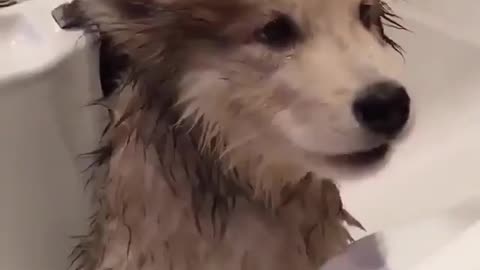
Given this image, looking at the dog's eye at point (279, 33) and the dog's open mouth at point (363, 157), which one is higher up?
the dog's eye at point (279, 33)

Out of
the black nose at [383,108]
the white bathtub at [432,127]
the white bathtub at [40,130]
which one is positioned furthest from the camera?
the white bathtub at [432,127]

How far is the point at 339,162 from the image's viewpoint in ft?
2.44

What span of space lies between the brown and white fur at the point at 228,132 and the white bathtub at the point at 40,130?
30 millimetres

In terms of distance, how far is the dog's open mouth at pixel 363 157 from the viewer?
28.9 inches

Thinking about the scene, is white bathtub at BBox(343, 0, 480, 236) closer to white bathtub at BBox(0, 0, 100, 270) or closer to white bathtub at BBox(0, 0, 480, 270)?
white bathtub at BBox(0, 0, 480, 270)

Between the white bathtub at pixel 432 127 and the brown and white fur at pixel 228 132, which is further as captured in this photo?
the white bathtub at pixel 432 127

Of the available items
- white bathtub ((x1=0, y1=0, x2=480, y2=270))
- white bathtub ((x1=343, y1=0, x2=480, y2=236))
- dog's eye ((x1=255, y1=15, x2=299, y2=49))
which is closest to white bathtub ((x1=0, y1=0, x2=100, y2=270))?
white bathtub ((x1=0, y1=0, x2=480, y2=270))

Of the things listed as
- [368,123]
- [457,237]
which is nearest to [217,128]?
[368,123]

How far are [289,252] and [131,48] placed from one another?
9.3 inches

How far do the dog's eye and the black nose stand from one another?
8 centimetres

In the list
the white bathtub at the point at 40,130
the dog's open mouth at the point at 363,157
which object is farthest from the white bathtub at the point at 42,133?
the dog's open mouth at the point at 363,157

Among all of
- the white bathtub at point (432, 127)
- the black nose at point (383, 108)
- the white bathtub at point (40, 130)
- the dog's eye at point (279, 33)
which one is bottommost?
the white bathtub at point (432, 127)

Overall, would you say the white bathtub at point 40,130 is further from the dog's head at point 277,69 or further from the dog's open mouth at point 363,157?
the dog's open mouth at point 363,157

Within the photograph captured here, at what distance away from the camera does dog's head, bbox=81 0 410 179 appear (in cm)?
70
